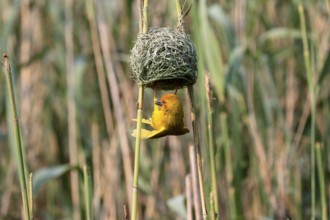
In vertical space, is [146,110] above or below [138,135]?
below

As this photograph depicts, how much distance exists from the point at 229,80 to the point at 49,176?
2.29 feet

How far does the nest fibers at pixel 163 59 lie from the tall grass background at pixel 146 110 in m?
0.82

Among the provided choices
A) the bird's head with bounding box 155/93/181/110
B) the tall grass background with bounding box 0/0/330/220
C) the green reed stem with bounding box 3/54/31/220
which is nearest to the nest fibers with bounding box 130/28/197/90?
the bird's head with bounding box 155/93/181/110

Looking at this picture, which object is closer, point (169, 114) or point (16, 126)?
point (16, 126)

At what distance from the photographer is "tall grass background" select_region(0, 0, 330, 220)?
2092mm

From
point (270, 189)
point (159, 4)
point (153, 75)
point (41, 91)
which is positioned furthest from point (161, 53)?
point (41, 91)

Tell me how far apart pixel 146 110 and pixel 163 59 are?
147 cm

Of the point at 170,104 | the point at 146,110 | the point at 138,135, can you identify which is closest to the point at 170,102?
the point at 170,104

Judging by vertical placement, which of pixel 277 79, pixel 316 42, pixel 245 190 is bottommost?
pixel 245 190

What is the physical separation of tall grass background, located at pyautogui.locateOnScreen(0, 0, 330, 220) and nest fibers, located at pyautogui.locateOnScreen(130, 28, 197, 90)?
2.68 feet

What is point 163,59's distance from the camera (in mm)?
1026

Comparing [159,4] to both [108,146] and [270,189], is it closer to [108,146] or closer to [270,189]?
[108,146]

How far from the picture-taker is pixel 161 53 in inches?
40.8

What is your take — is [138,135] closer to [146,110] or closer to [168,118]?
[168,118]
